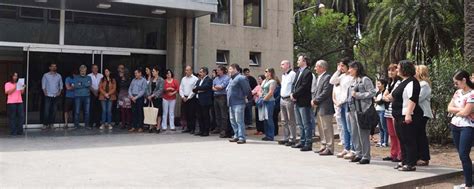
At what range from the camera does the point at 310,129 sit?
34.8ft

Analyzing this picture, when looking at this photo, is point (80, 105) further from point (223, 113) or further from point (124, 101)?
point (223, 113)

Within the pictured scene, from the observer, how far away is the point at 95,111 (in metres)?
15.1

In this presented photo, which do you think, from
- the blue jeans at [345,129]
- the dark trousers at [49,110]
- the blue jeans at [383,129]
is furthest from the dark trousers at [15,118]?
the blue jeans at [383,129]

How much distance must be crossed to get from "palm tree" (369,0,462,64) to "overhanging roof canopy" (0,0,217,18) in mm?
12424

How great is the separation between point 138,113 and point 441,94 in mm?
7983

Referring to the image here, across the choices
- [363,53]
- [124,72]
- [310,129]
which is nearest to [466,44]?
[310,129]

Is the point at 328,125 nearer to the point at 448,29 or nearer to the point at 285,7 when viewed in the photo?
the point at 285,7

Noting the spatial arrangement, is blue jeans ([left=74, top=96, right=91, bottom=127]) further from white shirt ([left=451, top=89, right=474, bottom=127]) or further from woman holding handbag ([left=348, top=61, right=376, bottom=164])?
white shirt ([left=451, top=89, right=474, bottom=127])

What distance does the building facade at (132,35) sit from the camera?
14461 millimetres

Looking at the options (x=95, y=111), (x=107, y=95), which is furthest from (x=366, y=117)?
(x=95, y=111)

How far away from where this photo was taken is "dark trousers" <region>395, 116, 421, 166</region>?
328 inches

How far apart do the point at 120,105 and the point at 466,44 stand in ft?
32.0

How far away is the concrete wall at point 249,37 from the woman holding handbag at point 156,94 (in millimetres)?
3489

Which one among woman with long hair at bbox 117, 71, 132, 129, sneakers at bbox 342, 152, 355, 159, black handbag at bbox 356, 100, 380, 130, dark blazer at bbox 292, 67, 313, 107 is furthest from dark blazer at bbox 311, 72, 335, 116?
woman with long hair at bbox 117, 71, 132, 129
